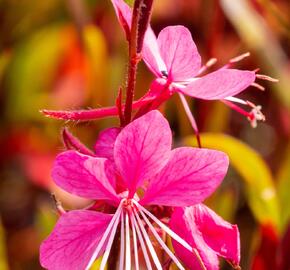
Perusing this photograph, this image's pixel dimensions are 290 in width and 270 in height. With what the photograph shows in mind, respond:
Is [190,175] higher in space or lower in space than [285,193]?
higher

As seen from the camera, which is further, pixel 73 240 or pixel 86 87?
pixel 86 87

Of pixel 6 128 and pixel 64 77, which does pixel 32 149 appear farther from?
pixel 64 77

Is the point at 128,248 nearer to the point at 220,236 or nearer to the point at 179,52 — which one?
the point at 220,236

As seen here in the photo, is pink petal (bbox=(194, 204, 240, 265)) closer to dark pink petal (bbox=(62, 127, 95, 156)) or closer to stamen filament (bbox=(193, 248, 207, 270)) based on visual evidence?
stamen filament (bbox=(193, 248, 207, 270))

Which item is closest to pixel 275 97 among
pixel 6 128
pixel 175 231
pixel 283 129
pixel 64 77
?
pixel 283 129

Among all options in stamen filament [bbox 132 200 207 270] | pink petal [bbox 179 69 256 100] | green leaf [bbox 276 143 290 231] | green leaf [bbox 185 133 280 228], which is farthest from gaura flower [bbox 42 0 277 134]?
green leaf [bbox 276 143 290 231]

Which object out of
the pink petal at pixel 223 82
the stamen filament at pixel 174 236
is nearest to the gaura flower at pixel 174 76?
the pink petal at pixel 223 82

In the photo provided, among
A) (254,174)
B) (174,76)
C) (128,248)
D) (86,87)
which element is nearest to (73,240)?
(128,248)
